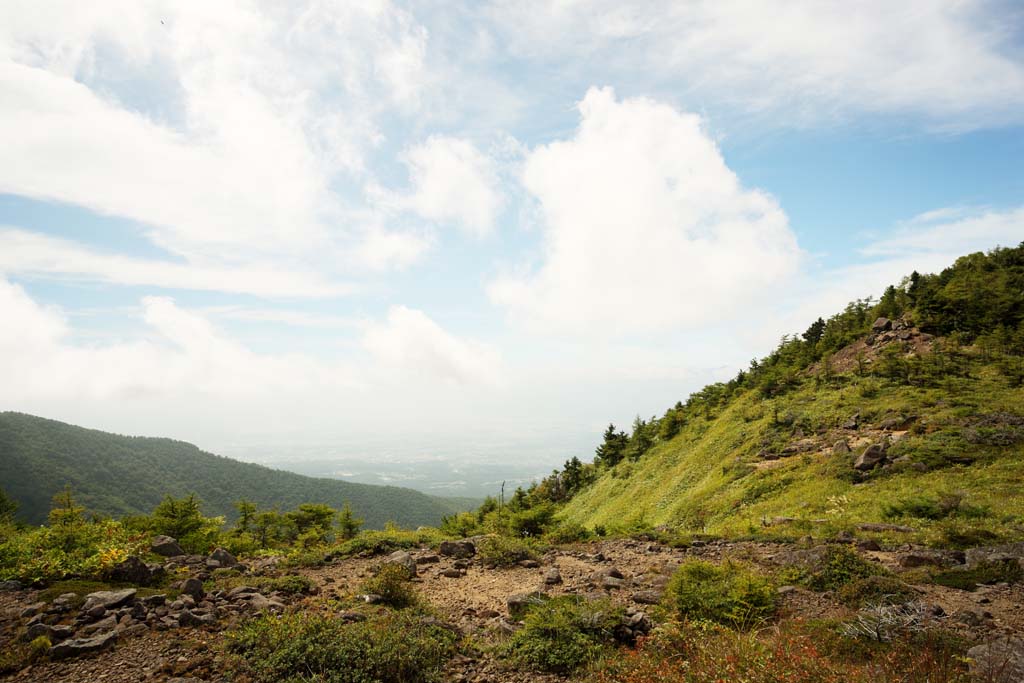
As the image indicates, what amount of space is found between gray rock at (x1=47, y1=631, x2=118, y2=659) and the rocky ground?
0.02 m

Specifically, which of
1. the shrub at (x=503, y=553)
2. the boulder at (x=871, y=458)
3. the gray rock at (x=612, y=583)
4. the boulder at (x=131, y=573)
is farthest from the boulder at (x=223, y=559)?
the boulder at (x=871, y=458)

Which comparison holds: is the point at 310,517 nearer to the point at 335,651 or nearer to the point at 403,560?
the point at 403,560

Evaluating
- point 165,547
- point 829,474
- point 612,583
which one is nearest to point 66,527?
point 165,547

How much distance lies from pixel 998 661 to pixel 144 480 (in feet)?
425

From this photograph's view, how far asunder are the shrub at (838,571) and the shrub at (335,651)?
9084 millimetres

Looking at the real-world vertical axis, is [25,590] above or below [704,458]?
below

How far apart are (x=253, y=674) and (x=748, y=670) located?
7749mm

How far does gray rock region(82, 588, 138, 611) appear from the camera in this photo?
894 cm

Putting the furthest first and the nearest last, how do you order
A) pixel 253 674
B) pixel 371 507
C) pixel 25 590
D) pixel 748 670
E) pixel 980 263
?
Answer: pixel 371 507, pixel 980 263, pixel 25 590, pixel 253 674, pixel 748 670

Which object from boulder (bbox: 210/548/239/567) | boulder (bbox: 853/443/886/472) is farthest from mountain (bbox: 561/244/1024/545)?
boulder (bbox: 210/548/239/567)

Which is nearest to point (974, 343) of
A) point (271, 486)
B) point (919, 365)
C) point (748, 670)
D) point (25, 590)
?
point (919, 365)

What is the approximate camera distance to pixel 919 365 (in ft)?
92.0

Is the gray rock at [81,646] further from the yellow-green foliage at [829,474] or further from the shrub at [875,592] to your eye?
the yellow-green foliage at [829,474]

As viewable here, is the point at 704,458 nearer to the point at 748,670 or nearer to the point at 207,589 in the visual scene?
the point at 748,670
